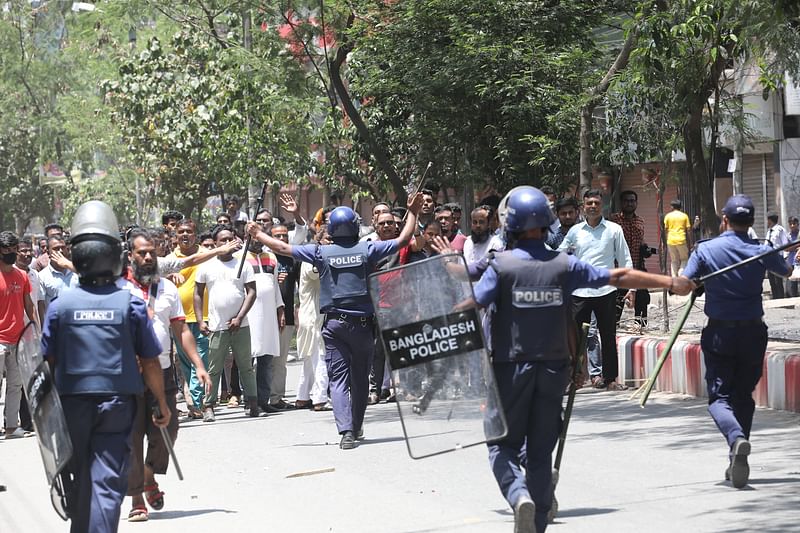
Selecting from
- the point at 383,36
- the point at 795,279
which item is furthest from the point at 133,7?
the point at 795,279

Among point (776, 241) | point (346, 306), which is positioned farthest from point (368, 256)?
point (776, 241)

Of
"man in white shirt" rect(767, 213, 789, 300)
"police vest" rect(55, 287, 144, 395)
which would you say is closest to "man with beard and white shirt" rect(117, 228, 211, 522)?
"police vest" rect(55, 287, 144, 395)

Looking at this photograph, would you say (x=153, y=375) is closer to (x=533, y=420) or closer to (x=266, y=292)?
(x=533, y=420)

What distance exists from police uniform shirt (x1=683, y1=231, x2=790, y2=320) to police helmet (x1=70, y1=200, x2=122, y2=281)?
3730 millimetres

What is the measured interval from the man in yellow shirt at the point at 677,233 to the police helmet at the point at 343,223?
14.7 metres

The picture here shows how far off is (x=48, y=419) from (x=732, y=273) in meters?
4.44

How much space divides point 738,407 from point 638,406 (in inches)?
145

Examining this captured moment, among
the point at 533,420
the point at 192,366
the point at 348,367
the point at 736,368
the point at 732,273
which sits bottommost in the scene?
the point at 192,366

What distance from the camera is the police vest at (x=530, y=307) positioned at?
6465mm

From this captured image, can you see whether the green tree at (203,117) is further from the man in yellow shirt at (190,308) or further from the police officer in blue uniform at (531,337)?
the police officer in blue uniform at (531,337)

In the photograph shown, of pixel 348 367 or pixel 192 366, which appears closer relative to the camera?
pixel 348 367

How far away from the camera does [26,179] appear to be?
58.7 meters

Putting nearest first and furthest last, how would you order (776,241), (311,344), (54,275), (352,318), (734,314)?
(734,314) → (352,318) → (311,344) → (54,275) → (776,241)

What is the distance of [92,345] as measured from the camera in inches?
236
